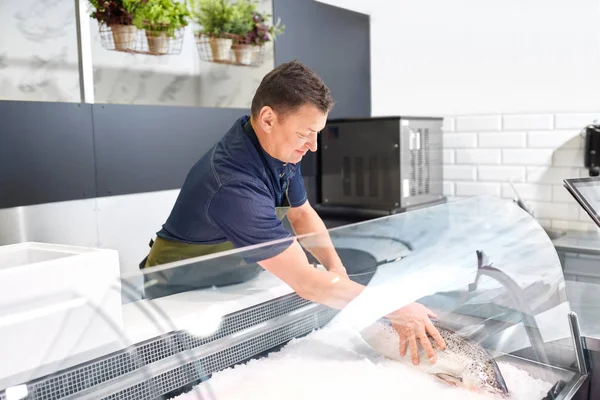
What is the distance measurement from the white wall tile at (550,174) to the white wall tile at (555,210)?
0.13 m

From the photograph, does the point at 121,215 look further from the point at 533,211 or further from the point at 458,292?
the point at 533,211

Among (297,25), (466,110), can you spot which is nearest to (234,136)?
(297,25)

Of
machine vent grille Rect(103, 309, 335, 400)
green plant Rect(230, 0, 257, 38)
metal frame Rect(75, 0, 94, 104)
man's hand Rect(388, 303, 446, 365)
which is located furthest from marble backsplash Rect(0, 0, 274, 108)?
man's hand Rect(388, 303, 446, 365)

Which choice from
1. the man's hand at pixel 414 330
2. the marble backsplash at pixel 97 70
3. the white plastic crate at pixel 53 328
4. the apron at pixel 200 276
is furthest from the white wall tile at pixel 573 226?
the white plastic crate at pixel 53 328

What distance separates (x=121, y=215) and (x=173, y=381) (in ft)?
5.78

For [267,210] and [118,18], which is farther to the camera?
[118,18]

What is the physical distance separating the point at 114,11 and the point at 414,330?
2.06 m

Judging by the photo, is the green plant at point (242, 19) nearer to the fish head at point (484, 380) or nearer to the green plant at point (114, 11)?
the green plant at point (114, 11)

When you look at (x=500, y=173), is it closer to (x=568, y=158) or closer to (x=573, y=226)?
(x=568, y=158)

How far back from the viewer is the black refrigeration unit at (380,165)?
3.21 metres

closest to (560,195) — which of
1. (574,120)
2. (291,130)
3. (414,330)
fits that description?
(574,120)

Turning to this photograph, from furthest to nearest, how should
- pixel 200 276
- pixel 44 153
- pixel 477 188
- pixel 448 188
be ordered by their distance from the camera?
pixel 448 188
pixel 477 188
pixel 44 153
pixel 200 276

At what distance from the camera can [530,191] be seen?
331 centimetres

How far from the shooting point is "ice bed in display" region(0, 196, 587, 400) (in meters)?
0.97
